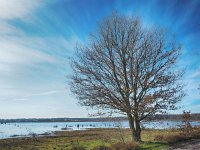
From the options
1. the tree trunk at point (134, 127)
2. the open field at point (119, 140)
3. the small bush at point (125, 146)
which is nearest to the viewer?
the small bush at point (125, 146)

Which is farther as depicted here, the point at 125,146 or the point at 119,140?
the point at 119,140

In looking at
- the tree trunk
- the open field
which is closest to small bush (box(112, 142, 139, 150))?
the open field

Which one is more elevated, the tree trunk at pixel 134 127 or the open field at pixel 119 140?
the tree trunk at pixel 134 127

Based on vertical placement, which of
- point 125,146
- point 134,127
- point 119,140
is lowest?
point 125,146

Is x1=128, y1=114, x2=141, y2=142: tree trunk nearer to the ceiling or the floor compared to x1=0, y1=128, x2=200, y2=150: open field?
nearer to the ceiling

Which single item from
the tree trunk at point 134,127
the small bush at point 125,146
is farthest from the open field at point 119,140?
the tree trunk at point 134,127

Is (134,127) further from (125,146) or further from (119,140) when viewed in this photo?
(125,146)

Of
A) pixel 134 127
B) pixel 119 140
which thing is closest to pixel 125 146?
pixel 119 140

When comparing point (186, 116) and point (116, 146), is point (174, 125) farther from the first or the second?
point (116, 146)

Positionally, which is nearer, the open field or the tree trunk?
the open field

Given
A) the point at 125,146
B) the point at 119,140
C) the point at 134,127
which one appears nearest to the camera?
the point at 125,146

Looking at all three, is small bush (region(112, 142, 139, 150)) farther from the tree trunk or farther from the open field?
the tree trunk

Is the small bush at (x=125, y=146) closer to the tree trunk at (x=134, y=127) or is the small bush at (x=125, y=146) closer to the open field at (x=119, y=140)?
the open field at (x=119, y=140)

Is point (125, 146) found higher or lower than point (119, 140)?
lower
